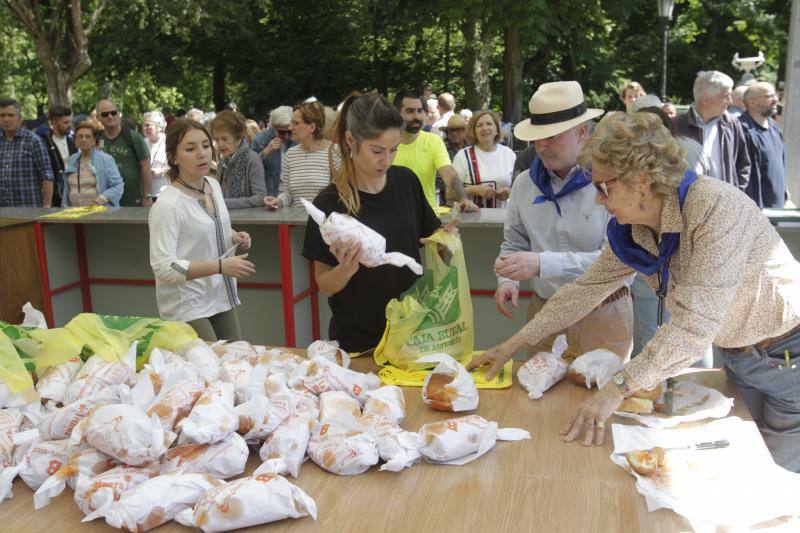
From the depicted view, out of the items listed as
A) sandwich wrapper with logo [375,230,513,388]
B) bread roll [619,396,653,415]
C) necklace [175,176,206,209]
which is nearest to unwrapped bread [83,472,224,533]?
sandwich wrapper with logo [375,230,513,388]

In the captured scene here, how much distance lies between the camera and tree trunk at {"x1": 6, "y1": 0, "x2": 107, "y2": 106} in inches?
511

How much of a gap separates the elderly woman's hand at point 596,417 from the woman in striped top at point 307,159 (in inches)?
136

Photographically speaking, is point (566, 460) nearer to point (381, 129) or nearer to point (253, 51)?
point (381, 129)

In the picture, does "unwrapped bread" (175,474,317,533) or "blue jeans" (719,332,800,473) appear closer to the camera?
"unwrapped bread" (175,474,317,533)

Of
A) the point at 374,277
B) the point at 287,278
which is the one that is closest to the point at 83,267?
the point at 287,278

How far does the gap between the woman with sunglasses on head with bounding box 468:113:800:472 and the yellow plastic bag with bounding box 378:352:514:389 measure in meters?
0.38

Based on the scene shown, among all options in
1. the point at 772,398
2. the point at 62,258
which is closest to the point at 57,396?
the point at 772,398

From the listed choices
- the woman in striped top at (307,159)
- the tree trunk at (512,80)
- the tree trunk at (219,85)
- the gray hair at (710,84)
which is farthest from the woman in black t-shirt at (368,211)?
the tree trunk at (219,85)

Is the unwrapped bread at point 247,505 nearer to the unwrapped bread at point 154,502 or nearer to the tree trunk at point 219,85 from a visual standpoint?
the unwrapped bread at point 154,502

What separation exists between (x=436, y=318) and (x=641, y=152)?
0.88m

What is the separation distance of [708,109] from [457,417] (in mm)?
4420

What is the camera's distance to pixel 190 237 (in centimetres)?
322

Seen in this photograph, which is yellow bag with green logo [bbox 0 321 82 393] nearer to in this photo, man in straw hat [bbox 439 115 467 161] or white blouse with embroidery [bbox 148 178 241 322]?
white blouse with embroidery [bbox 148 178 241 322]

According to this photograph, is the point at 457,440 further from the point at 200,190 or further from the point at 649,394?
the point at 200,190
